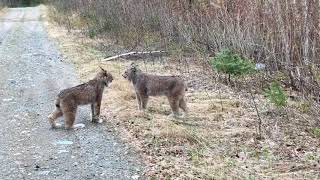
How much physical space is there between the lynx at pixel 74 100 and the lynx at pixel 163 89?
689 mm

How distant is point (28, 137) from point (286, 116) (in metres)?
3.80

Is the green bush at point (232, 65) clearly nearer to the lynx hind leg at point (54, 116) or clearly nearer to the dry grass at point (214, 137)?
the dry grass at point (214, 137)

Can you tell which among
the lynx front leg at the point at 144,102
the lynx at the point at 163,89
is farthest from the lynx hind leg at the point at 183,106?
the lynx front leg at the point at 144,102

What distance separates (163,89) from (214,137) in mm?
1633

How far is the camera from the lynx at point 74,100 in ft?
25.3

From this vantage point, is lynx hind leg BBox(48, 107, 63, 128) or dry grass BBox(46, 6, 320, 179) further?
lynx hind leg BBox(48, 107, 63, 128)

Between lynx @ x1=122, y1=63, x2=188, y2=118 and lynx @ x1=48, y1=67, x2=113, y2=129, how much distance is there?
69 cm

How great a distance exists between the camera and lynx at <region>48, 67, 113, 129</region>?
7699 millimetres

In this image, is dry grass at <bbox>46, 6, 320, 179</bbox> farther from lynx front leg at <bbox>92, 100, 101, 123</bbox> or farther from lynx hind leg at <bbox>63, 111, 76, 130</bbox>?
lynx hind leg at <bbox>63, 111, 76, 130</bbox>

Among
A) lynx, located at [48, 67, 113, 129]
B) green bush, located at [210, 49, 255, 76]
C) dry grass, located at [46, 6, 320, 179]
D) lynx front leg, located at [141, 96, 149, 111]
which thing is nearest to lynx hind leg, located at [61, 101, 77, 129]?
lynx, located at [48, 67, 113, 129]

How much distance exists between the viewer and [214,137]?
7082mm

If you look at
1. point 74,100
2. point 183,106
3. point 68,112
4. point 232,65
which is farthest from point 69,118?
point 232,65

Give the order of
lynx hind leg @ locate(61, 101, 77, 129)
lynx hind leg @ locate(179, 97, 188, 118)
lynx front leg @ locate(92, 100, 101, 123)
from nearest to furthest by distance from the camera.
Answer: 1. lynx hind leg @ locate(61, 101, 77, 129)
2. lynx front leg @ locate(92, 100, 101, 123)
3. lynx hind leg @ locate(179, 97, 188, 118)

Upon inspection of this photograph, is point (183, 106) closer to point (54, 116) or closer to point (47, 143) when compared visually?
point (54, 116)
